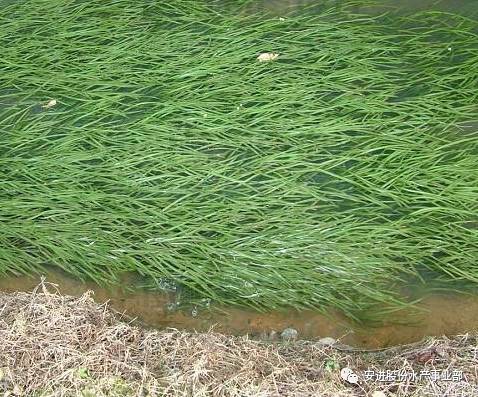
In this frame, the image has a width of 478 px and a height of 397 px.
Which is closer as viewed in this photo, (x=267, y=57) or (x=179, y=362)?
(x=179, y=362)

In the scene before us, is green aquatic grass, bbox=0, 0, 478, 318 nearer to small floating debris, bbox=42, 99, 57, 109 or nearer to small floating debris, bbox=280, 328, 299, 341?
small floating debris, bbox=42, 99, 57, 109

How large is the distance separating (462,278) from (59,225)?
1.81 meters

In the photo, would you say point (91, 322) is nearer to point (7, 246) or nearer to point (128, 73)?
point (7, 246)

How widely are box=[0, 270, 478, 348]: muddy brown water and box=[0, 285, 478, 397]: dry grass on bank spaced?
10cm

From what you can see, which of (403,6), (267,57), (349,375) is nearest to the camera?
(349,375)

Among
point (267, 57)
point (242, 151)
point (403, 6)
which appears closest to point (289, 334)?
point (242, 151)

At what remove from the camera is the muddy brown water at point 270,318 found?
8.54 ft

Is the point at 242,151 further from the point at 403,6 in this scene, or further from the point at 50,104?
the point at 403,6

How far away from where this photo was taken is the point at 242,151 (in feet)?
8.88

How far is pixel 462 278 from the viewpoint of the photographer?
256cm

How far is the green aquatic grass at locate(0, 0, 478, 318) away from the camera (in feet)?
8.45

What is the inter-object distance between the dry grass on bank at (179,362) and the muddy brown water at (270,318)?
103 millimetres

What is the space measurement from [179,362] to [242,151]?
973mm

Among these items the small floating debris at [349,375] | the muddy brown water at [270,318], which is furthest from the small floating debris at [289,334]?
the small floating debris at [349,375]
